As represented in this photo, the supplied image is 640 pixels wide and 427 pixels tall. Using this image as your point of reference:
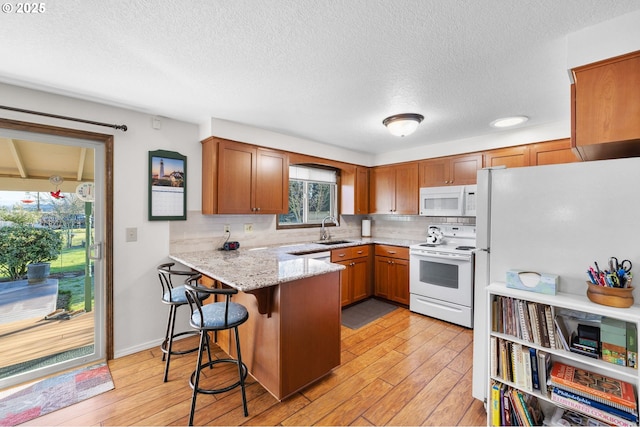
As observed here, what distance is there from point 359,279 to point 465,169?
216cm

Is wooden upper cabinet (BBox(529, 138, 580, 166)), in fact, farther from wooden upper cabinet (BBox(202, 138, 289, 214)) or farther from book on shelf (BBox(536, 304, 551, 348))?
wooden upper cabinet (BBox(202, 138, 289, 214))

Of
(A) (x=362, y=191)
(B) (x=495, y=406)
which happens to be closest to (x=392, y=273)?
(A) (x=362, y=191)

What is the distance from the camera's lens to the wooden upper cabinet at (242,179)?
299 cm

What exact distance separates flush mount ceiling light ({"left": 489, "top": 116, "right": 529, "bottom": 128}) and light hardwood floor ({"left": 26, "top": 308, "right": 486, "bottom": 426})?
2424mm

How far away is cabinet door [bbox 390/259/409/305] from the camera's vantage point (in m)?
3.94

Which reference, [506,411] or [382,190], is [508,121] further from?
[506,411]

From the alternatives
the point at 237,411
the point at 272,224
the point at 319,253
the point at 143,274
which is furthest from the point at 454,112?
the point at 143,274

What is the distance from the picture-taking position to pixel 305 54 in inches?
69.0

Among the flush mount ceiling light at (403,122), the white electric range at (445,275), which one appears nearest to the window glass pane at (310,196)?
the white electric range at (445,275)

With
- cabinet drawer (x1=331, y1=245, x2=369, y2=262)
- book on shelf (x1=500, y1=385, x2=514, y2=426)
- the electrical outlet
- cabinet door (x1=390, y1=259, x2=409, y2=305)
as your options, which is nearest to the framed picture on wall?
the electrical outlet

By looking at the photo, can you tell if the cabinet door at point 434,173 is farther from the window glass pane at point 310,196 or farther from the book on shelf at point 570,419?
the book on shelf at point 570,419

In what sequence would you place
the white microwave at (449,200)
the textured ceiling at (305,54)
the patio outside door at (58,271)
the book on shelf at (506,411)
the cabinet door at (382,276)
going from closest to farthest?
the textured ceiling at (305,54) < the book on shelf at (506,411) < the patio outside door at (58,271) < the white microwave at (449,200) < the cabinet door at (382,276)

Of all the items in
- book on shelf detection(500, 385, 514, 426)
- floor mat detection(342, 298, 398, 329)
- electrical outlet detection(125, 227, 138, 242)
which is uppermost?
electrical outlet detection(125, 227, 138, 242)

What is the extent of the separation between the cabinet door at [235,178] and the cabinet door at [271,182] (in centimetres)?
8
